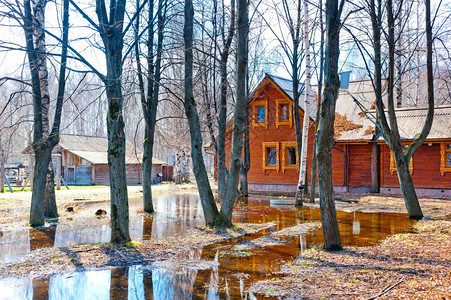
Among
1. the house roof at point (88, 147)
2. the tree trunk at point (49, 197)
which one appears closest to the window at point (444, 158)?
the tree trunk at point (49, 197)

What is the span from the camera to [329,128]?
8.11 meters

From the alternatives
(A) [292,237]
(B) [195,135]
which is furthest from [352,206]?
(B) [195,135]

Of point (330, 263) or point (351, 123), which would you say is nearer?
point (330, 263)

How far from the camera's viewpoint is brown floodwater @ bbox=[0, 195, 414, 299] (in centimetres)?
599

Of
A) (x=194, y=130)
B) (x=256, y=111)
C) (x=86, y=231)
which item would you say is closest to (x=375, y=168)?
(x=256, y=111)

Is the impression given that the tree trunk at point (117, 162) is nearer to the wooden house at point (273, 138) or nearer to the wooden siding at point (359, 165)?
the wooden house at point (273, 138)

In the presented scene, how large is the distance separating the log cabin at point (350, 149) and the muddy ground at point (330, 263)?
34.8 ft

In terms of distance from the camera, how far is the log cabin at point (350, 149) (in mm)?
21547

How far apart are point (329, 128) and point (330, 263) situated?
107 inches

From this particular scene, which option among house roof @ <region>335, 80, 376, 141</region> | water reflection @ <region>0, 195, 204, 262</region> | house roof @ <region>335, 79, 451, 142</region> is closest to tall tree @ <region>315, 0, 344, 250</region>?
water reflection @ <region>0, 195, 204, 262</region>

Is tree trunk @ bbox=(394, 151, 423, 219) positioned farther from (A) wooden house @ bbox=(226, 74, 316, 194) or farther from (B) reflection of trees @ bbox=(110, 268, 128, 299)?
(A) wooden house @ bbox=(226, 74, 316, 194)

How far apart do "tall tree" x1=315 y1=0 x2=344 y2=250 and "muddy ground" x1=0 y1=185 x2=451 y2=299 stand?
2.05ft

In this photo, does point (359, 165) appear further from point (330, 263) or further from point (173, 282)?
point (173, 282)

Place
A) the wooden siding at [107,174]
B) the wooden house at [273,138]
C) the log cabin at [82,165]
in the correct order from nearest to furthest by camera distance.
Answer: the wooden house at [273,138], the log cabin at [82,165], the wooden siding at [107,174]
